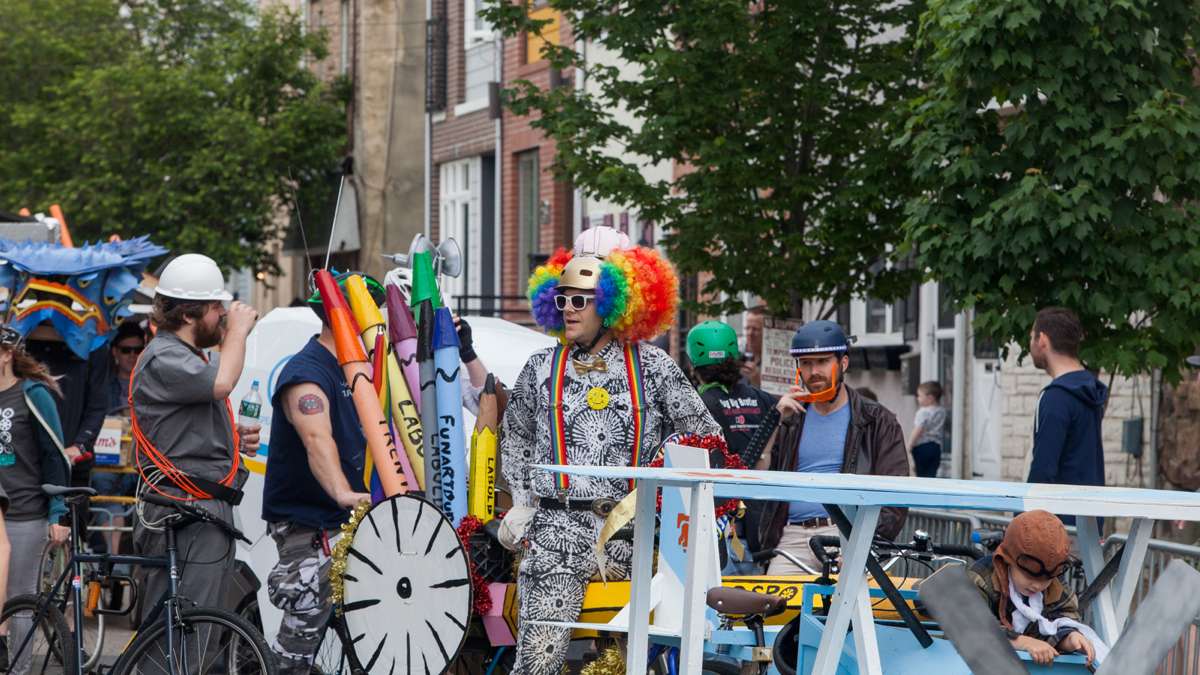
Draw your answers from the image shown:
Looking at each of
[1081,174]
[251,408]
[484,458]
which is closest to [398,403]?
[484,458]

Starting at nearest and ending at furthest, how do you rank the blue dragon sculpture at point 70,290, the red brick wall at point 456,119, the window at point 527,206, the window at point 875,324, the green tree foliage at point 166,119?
the blue dragon sculpture at point 70,290
the window at point 875,324
the window at point 527,206
the red brick wall at point 456,119
the green tree foliage at point 166,119

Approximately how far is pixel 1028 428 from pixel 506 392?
11761mm

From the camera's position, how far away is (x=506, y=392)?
870 centimetres

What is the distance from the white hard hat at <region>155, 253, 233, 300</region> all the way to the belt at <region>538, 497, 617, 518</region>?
183cm

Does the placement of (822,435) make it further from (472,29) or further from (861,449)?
(472,29)

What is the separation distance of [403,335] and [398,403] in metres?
0.29

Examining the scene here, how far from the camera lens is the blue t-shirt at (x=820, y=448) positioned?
8516 mm

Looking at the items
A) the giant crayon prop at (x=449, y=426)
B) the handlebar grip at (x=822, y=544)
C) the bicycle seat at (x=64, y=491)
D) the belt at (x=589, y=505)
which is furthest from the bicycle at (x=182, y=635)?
the handlebar grip at (x=822, y=544)

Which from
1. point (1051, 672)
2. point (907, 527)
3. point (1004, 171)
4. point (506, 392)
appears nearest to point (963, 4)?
point (1004, 171)

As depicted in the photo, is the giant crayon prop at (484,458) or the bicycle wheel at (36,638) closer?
the giant crayon prop at (484,458)

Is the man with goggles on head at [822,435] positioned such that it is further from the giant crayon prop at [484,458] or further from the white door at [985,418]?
the white door at [985,418]

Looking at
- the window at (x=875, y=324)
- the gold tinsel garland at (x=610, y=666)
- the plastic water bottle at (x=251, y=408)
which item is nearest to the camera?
the gold tinsel garland at (x=610, y=666)

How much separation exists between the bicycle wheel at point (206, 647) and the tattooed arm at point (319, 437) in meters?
0.64

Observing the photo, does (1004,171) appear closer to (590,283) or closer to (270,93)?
(590,283)
